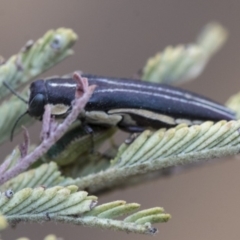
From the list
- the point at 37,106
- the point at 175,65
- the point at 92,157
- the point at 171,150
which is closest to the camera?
the point at 171,150

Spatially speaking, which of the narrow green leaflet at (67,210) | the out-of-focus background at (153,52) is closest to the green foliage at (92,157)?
the narrow green leaflet at (67,210)

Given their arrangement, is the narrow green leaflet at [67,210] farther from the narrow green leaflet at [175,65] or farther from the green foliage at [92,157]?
the narrow green leaflet at [175,65]

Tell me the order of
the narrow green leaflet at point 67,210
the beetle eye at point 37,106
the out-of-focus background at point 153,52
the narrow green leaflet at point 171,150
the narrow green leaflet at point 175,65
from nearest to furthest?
the narrow green leaflet at point 67,210
the narrow green leaflet at point 171,150
the beetle eye at point 37,106
the narrow green leaflet at point 175,65
the out-of-focus background at point 153,52

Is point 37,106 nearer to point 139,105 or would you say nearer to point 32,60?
point 32,60

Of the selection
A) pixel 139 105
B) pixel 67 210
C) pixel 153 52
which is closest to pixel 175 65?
pixel 139 105

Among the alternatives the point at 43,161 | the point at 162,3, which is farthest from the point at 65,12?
the point at 43,161

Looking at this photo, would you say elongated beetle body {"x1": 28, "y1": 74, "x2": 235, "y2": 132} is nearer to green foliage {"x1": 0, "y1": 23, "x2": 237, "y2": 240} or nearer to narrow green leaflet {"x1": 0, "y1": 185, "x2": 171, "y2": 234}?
green foliage {"x1": 0, "y1": 23, "x2": 237, "y2": 240}
